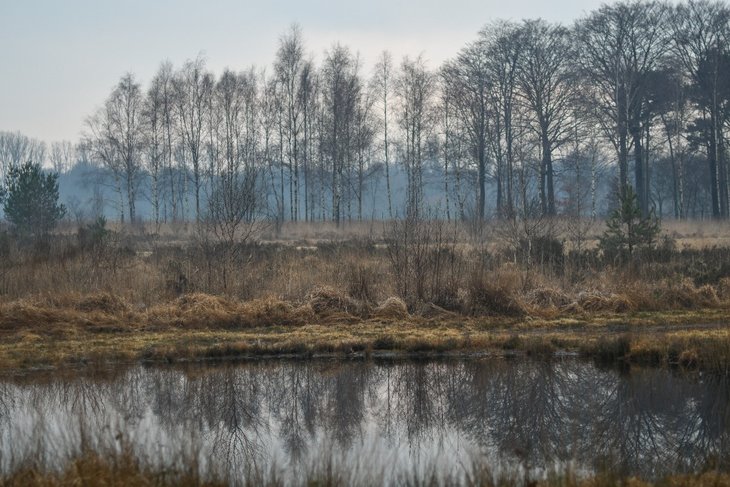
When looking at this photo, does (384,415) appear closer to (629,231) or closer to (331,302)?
(331,302)

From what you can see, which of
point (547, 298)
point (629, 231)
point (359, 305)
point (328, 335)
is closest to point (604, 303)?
point (547, 298)

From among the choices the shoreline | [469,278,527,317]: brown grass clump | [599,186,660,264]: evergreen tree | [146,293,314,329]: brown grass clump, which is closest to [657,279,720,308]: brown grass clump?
the shoreline

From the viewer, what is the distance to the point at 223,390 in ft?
40.9

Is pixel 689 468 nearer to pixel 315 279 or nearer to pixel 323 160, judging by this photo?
pixel 315 279

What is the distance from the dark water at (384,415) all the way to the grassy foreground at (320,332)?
0.66 meters

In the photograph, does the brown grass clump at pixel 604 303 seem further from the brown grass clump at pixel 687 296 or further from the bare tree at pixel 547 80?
the bare tree at pixel 547 80

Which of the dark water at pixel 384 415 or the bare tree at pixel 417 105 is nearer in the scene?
the dark water at pixel 384 415

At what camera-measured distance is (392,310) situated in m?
17.7

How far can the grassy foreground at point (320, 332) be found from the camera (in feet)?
45.8

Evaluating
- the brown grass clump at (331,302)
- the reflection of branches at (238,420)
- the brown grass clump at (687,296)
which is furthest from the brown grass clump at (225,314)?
the brown grass clump at (687,296)

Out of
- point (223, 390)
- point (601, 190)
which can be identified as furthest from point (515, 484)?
point (601, 190)

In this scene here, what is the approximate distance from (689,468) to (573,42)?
39.5m

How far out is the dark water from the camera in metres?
8.37

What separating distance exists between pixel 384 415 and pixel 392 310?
6826 mm
